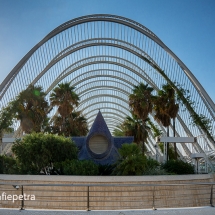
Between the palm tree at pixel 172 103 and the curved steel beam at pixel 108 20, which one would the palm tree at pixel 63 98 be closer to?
the curved steel beam at pixel 108 20

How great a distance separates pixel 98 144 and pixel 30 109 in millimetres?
11437

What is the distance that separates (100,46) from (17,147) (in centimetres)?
2500

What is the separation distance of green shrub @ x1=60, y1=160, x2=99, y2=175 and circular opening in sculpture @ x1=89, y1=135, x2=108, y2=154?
8.24m

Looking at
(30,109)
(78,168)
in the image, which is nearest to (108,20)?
(30,109)

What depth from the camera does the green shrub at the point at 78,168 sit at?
21.8 metres

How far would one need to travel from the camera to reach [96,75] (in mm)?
62344

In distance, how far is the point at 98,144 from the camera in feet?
104

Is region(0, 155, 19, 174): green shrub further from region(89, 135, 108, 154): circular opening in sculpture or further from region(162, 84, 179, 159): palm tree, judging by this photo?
region(162, 84, 179, 159): palm tree

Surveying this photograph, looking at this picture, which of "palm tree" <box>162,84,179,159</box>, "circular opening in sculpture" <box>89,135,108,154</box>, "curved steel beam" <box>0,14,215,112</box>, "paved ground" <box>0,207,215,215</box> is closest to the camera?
"paved ground" <box>0,207,215,215</box>

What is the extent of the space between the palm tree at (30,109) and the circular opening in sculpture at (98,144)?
32.5 ft

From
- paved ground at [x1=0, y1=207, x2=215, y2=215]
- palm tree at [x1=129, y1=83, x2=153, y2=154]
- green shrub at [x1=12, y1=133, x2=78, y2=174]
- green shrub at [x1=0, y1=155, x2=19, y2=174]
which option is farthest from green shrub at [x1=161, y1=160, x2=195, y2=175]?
paved ground at [x1=0, y1=207, x2=215, y2=215]

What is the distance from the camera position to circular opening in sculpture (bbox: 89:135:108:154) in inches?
1240

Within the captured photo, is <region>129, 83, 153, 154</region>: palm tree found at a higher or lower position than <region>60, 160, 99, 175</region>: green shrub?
higher

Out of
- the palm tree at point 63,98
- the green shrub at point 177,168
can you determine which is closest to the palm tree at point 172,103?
the green shrub at point 177,168
